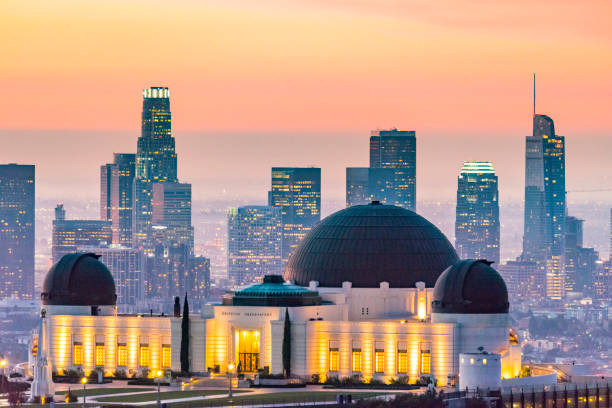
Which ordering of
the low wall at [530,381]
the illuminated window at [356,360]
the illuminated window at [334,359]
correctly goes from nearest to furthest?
the low wall at [530,381]
the illuminated window at [356,360]
the illuminated window at [334,359]

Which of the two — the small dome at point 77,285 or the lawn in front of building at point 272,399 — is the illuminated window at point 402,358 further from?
the small dome at point 77,285

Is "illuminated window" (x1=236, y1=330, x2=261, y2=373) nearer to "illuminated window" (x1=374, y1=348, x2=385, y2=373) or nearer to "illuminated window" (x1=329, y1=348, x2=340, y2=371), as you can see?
"illuminated window" (x1=329, y1=348, x2=340, y2=371)

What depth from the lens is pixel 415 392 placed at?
15738cm

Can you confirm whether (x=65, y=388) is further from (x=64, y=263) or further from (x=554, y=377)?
(x=554, y=377)

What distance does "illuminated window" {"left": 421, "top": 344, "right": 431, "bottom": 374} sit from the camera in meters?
167

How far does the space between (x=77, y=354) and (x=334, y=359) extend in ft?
78.7

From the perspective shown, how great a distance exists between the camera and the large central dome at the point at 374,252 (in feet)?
599

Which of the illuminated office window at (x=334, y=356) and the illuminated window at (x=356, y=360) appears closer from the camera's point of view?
the illuminated window at (x=356, y=360)

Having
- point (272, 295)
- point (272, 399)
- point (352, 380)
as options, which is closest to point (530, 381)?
point (352, 380)

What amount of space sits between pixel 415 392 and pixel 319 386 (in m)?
10.9

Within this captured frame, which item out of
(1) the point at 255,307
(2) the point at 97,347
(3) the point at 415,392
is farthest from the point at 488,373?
(2) the point at 97,347

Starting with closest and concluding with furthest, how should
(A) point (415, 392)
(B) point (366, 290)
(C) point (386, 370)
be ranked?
(A) point (415, 392), (C) point (386, 370), (B) point (366, 290)

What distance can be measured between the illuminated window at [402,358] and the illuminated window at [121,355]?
24697 millimetres

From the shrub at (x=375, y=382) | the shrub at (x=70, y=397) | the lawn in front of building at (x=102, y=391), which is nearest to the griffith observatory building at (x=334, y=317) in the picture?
the shrub at (x=375, y=382)
